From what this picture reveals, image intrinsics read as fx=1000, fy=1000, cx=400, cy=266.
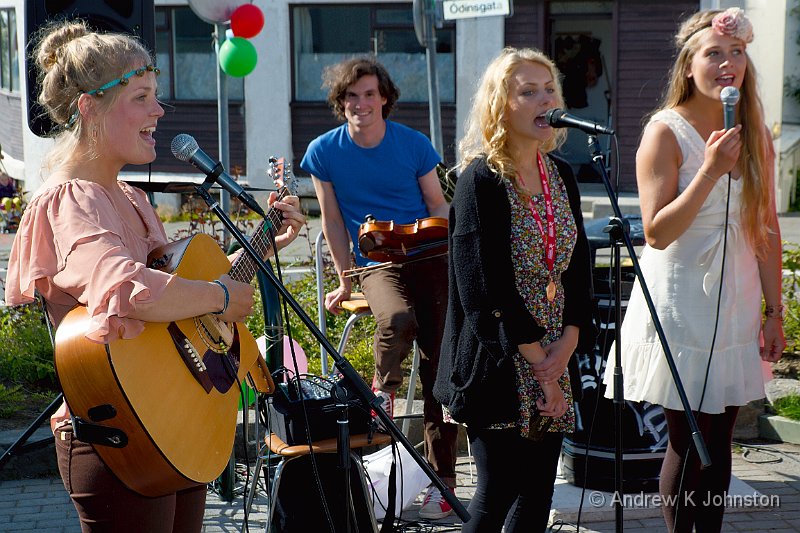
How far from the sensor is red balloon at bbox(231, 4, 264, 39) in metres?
6.04

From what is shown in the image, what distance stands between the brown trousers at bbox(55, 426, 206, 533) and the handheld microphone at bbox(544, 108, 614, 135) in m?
1.55

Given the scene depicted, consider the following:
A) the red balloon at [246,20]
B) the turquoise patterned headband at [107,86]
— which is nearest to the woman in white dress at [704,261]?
the turquoise patterned headband at [107,86]

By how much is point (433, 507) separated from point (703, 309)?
5.25 ft

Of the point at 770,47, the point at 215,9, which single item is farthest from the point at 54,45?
the point at 770,47

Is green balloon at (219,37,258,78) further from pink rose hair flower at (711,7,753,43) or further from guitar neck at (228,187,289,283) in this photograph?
pink rose hair flower at (711,7,753,43)

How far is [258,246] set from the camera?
10.7 feet

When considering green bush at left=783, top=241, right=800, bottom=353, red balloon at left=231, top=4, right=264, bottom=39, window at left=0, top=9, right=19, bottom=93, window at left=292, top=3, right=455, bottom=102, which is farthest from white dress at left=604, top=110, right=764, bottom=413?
window at left=0, top=9, right=19, bottom=93

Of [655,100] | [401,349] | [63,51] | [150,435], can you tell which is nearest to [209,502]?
[401,349]

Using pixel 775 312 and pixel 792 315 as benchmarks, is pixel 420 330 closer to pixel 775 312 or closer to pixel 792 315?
pixel 775 312

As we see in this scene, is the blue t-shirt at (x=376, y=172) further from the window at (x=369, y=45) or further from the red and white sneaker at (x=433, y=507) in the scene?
the window at (x=369, y=45)

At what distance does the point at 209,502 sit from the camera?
453 centimetres

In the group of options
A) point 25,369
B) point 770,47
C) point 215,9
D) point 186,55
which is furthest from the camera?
point 186,55

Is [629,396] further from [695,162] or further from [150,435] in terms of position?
[150,435]

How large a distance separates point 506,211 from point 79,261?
1287 millimetres
